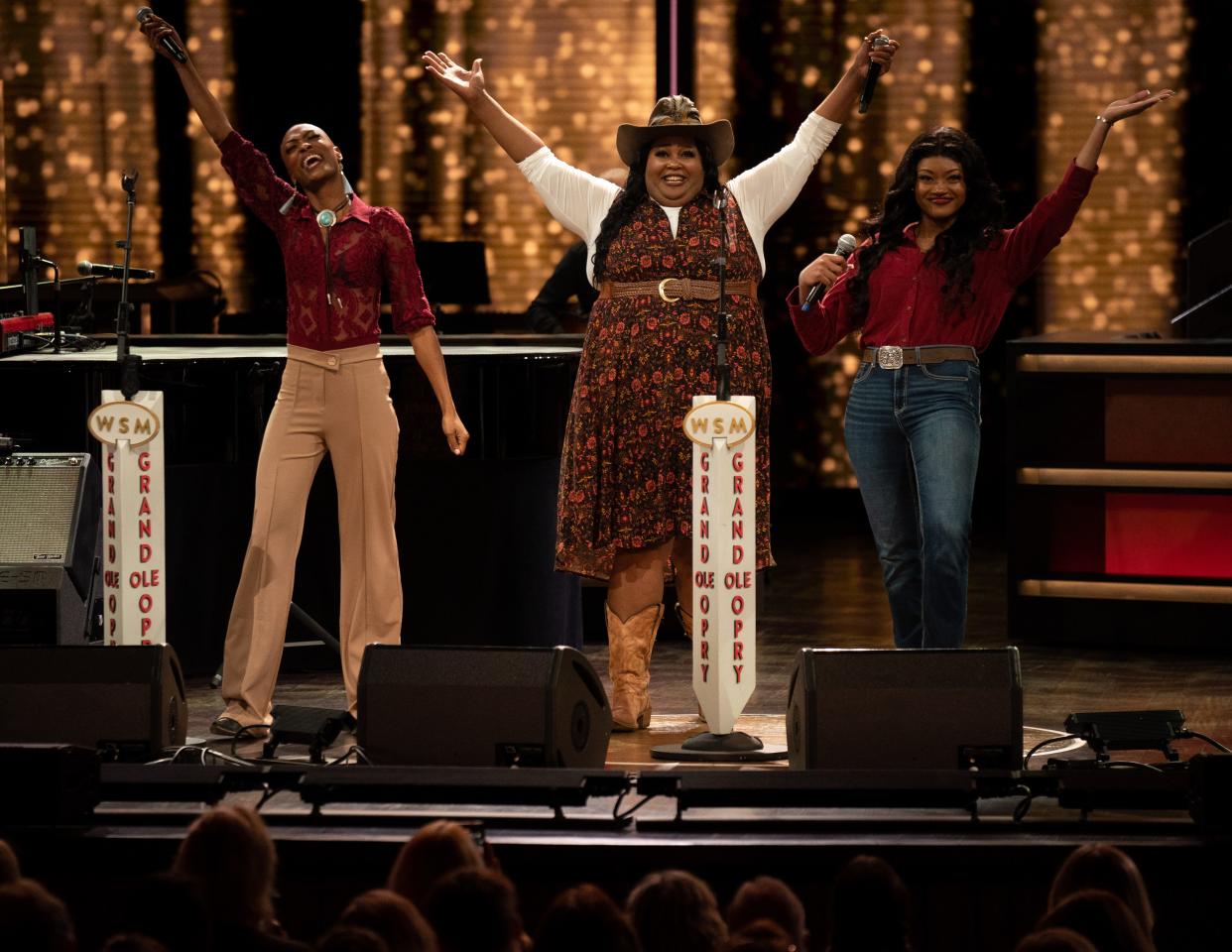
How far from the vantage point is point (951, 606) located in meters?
5.09

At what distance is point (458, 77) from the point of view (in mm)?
5547

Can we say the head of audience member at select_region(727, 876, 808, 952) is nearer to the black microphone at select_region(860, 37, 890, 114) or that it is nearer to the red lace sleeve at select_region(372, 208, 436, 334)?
the black microphone at select_region(860, 37, 890, 114)

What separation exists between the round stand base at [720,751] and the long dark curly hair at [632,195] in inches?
49.3

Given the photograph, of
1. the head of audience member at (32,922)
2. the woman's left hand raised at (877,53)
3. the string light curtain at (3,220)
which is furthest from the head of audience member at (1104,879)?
the string light curtain at (3,220)

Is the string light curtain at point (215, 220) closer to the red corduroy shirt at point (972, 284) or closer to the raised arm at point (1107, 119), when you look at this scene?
the red corduroy shirt at point (972, 284)

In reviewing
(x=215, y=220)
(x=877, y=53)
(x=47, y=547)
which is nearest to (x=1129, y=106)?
(x=877, y=53)

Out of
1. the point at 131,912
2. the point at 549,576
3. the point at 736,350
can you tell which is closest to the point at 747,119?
the point at 549,576

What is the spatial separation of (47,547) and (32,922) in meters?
3.12

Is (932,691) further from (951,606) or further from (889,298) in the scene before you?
(889,298)

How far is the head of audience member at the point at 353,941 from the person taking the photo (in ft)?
9.09

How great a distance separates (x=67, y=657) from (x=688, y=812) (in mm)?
1401

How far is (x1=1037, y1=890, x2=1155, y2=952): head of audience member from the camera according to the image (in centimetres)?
301

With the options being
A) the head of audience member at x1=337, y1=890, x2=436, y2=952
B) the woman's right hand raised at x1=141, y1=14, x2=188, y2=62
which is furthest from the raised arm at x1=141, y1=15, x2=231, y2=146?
the head of audience member at x1=337, y1=890, x2=436, y2=952

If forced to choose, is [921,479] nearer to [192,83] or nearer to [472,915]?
[192,83]
